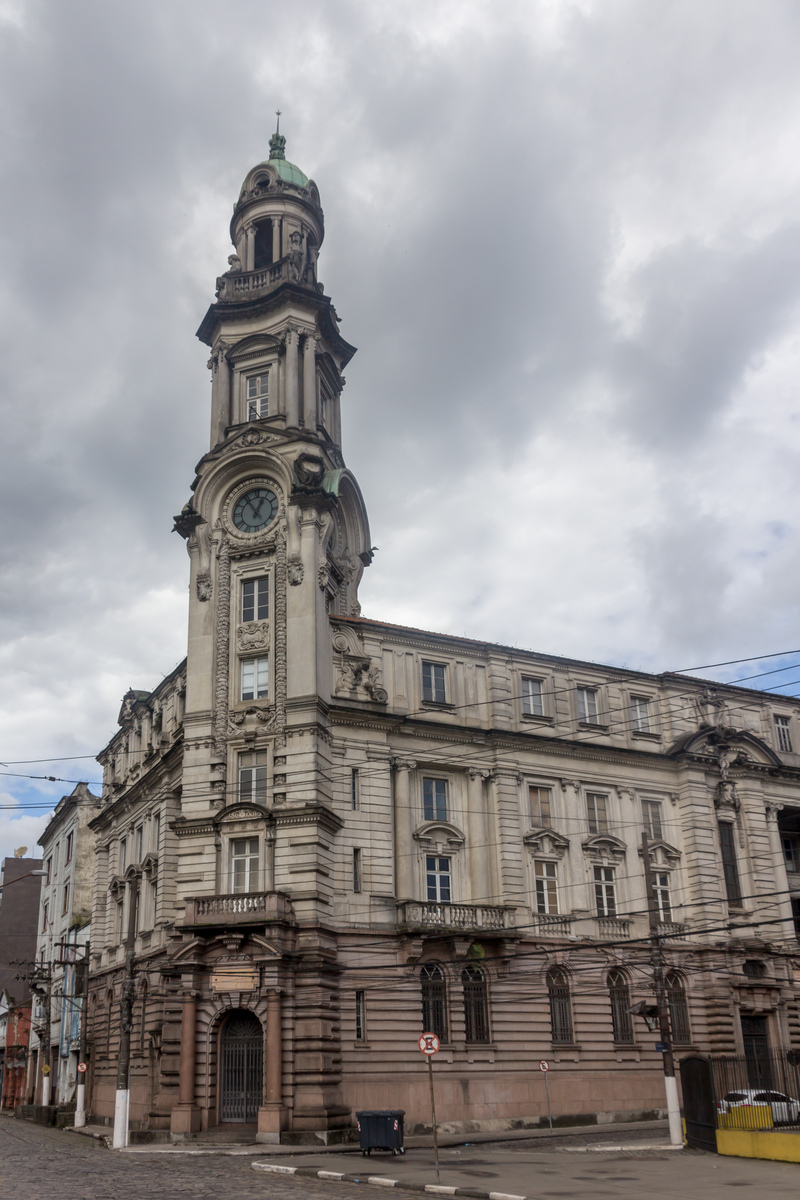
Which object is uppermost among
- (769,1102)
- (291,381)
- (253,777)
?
(291,381)

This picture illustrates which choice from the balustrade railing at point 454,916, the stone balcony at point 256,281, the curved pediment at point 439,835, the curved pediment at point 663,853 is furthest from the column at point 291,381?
the curved pediment at point 663,853

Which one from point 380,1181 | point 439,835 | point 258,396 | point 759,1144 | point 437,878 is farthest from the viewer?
point 258,396

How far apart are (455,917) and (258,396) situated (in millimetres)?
25720

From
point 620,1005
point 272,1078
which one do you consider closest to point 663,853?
point 620,1005

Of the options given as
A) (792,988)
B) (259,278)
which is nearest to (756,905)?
(792,988)

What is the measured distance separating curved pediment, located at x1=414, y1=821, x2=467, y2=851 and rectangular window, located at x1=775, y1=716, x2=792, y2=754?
21.1 metres

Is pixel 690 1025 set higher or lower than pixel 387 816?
lower

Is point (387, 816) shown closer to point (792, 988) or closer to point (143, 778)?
point (143, 778)

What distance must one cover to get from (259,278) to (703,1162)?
4236cm

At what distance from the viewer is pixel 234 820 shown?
41312 millimetres

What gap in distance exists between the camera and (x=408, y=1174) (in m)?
26.2

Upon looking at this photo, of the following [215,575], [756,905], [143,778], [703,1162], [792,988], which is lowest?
[703,1162]

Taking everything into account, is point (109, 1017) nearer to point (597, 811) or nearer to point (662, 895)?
point (597, 811)

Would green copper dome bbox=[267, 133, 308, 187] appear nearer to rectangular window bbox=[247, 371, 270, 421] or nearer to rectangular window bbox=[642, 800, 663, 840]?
rectangular window bbox=[247, 371, 270, 421]
